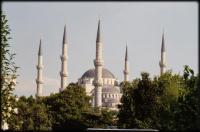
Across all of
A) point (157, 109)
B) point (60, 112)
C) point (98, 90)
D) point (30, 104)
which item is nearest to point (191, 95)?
point (157, 109)

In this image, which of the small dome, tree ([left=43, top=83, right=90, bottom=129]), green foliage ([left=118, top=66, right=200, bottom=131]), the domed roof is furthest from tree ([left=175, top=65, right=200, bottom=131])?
the domed roof

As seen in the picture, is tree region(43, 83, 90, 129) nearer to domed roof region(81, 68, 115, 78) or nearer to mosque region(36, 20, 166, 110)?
mosque region(36, 20, 166, 110)

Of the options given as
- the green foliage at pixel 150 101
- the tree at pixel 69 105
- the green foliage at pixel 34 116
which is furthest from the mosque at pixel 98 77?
the green foliage at pixel 150 101

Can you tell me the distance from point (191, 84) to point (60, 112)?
30.0m

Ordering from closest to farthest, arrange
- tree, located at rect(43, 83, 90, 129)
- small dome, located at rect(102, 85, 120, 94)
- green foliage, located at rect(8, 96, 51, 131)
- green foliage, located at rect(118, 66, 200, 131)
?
green foliage, located at rect(118, 66, 200, 131) < green foliage, located at rect(8, 96, 51, 131) < tree, located at rect(43, 83, 90, 129) < small dome, located at rect(102, 85, 120, 94)

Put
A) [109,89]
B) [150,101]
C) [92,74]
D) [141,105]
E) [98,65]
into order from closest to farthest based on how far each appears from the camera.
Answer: [150,101], [141,105], [98,65], [109,89], [92,74]

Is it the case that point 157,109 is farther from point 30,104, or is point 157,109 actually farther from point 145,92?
point 30,104

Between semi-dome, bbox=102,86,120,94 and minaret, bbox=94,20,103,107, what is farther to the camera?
semi-dome, bbox=102,86,120,94

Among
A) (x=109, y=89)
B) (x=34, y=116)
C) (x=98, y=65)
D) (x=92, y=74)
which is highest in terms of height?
(x=92, y=74)

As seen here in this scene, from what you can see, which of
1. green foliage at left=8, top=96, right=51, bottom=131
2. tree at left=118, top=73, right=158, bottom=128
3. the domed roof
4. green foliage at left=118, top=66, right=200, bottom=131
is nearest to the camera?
green foliage at left=118, top=66, right=200, bottom=131

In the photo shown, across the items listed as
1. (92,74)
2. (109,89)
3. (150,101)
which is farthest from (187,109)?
(92,74)

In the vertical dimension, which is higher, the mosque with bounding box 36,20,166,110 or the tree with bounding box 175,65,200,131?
the mosque with bounding box 36,20,166,110

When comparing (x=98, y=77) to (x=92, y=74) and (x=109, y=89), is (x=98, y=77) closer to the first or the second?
(x=109, y=89)

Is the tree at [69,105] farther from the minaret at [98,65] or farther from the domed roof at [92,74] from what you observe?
the domed roof at [92,74]
